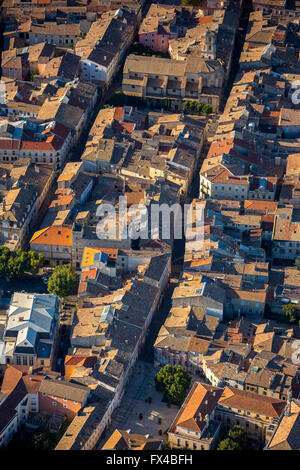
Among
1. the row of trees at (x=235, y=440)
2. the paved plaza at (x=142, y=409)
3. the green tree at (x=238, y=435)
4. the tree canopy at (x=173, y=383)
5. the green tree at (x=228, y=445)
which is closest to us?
the green tree at (x=228, y=445)

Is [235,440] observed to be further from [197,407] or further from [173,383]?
[173,383]

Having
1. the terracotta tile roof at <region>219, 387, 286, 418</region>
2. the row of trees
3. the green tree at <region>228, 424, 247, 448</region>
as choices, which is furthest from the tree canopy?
the green tree at <region>228, 424, 247, 448</region>

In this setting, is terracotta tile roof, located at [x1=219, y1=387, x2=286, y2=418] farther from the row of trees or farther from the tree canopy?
the tree canopy

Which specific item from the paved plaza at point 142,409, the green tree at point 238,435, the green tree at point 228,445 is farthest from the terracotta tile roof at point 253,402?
the paved plaza at point 142,409

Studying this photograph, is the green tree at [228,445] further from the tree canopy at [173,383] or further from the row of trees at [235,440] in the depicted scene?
the tree canopy at [173,383]

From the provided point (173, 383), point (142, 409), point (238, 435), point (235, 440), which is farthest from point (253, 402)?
point (142, 409)
